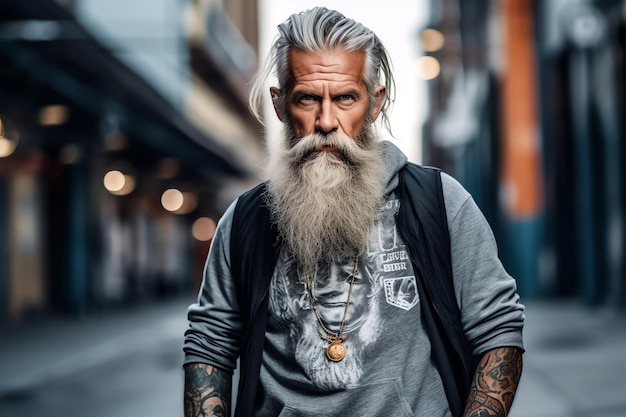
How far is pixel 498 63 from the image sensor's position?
2017 cm

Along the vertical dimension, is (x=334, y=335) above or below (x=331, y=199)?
below

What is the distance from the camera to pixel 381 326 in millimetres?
2371

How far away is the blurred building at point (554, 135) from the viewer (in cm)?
1380

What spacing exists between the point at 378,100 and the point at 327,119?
241 mm

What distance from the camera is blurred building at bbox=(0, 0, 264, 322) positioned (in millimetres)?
15094

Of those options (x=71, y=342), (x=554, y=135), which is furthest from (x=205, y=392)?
(x=554, y=135)

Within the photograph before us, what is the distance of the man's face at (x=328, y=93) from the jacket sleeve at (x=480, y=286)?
0.36 meters

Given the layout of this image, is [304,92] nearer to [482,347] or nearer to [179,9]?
[482,347]

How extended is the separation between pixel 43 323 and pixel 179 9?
13570 millimetres

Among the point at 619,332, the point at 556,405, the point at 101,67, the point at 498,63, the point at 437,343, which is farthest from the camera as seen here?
the point at 498,63

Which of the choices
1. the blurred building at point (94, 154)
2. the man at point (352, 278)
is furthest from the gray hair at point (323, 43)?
the blurred building at point (94, 154)

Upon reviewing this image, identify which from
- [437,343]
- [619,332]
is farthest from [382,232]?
[619,332]

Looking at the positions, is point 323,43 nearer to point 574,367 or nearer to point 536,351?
point 574,367

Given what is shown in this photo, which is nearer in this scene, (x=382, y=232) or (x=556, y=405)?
(x=382, y=232)
